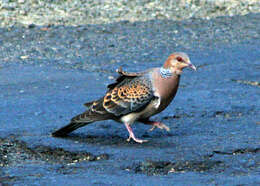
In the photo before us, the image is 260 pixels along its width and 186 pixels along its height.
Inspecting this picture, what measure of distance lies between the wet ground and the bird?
0.18 m

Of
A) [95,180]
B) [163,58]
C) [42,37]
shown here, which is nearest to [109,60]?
[163,58]

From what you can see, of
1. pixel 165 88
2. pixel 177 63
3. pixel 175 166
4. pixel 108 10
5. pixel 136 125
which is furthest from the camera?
pixel 108 10

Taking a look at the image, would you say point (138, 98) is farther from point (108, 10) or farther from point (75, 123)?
point (108, 10)

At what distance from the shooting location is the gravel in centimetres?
1123

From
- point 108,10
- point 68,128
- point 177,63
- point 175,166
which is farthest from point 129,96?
point 108,10

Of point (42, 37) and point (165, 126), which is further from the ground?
point (42, 37)

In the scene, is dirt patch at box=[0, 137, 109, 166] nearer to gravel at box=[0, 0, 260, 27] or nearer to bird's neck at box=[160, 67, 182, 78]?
bird's neck at box=[160, 67, 182, 78]

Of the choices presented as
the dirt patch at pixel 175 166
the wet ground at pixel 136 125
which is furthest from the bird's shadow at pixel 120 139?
the dirt patch at pixel 175 166

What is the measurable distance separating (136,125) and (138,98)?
85cm

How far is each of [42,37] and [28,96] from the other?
9.56 ft

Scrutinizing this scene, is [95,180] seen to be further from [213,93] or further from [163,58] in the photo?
[163,58]

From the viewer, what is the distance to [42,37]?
33.4ft

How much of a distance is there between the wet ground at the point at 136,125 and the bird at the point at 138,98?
183mm

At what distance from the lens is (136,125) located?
655 cm
